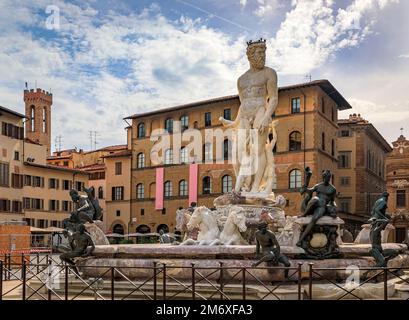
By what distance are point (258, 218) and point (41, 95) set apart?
229ft

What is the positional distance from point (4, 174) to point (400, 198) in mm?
41019

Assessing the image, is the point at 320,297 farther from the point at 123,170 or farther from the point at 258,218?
the point at 123,170

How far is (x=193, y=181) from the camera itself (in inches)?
2263

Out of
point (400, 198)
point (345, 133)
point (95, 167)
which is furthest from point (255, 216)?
point (95, 167)

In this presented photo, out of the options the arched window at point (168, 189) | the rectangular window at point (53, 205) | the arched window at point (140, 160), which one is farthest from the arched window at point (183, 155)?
the rectangular window at point (53, 205)

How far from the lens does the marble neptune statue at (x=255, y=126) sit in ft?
57.6

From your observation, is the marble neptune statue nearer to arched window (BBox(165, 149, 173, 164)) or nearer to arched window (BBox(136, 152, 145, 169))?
arched window (BBox(165, 149, 173, 164))

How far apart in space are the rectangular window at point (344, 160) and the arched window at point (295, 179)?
12.0 m

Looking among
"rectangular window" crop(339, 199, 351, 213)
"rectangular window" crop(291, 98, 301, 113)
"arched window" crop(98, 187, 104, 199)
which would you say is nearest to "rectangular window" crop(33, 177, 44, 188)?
"arched window" crop(98, 187, 104, 199)

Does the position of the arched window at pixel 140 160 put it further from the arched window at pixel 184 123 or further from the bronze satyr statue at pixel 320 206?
the bronze satyr statue at pixel 320 206

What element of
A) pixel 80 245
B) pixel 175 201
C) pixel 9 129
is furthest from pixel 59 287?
pixel 175 201

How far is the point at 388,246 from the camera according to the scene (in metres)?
15.3

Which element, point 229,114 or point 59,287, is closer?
point 59,287
